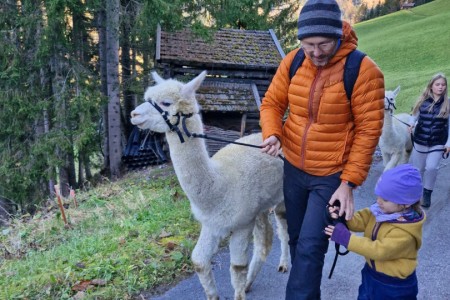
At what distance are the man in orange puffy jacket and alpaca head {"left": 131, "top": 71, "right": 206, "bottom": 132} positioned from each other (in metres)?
0.68

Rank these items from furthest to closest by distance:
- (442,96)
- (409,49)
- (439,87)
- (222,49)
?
(409,49)
(222,49)
(442,96)
(439,87)

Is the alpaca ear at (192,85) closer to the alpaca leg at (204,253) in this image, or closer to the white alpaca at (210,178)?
the white alpaca at (210,178)

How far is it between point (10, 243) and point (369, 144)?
5894 mm

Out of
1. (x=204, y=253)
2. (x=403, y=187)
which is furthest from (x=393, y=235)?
(x=204, y=253)

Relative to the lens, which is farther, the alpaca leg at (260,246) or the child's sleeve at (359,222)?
the alpaca leg at (260,246)

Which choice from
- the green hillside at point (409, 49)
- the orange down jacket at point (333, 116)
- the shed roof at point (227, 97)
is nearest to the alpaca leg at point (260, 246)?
the orange down jacket at point (333, 116)

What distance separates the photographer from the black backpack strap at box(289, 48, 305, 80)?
107 inches

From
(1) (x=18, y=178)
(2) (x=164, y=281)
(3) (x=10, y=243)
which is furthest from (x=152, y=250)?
(1) (x=18, y=178)

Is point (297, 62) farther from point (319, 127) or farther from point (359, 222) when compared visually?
point (359, 222)

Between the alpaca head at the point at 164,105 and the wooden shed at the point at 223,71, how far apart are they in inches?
323

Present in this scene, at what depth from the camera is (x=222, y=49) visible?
513 inches

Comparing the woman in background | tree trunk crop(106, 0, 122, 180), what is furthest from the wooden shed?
the woman in background

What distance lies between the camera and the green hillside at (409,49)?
77.6ft

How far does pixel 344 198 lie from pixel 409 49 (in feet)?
122
